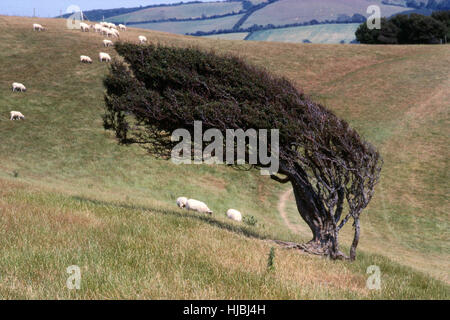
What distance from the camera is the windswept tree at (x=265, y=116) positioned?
1461 cm

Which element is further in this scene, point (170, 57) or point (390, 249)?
point (390, 249)

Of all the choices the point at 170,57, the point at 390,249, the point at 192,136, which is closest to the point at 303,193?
the point at 192,136

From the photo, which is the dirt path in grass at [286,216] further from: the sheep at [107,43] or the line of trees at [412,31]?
the line of trees at [412,31]

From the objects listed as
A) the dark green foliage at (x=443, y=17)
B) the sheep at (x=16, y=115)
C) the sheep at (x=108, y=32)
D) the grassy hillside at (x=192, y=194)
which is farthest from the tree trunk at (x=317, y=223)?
the dark green foliage at (x=443, y=17)

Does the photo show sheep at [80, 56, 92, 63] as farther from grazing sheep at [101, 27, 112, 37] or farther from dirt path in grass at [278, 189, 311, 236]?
dirt path in grass at [278, 189, 311, 236]

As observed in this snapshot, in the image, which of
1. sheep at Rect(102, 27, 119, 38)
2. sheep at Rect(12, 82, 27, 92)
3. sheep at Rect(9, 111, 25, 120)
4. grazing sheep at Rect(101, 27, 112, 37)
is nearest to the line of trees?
sheep at Rect(102, 27, 119, 38)

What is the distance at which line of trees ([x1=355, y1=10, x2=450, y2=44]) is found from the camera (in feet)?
340

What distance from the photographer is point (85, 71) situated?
185ft

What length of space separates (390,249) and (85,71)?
43759mm

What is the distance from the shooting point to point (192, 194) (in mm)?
33656

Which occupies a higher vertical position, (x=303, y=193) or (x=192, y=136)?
(x=192, y=136)

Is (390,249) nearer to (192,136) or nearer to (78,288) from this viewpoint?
(192,136)

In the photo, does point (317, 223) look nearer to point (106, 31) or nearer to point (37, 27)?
point (106, 31)

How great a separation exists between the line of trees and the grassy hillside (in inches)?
1224
